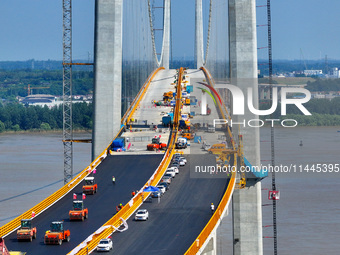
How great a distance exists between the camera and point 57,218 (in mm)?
42188

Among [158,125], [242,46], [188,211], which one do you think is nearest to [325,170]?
[158,125]

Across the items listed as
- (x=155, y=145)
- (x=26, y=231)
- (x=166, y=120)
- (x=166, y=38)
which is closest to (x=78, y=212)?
(x=26, y=231)

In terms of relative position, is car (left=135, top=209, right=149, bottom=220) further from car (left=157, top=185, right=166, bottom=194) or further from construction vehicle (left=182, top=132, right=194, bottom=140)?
construction vehicle (left=182, top=132, right=194, bottom=140)

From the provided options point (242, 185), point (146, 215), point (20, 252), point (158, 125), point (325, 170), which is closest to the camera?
point (20, 252)

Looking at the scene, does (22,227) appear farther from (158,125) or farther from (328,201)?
(328,201)

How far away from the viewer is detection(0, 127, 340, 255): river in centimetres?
6669

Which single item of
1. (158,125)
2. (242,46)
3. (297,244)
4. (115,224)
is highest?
(242,46)

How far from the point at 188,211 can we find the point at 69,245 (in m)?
9.52

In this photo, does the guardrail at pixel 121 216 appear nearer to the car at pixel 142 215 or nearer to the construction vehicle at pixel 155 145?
the car at pixel 142 215

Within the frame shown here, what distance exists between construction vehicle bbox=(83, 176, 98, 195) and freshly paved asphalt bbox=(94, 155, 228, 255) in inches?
167

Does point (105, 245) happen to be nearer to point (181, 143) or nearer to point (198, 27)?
point (181, 143)

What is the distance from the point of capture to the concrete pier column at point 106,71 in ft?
199

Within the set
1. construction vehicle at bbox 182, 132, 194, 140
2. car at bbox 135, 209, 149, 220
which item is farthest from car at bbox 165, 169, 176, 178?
construction vehicle at bbox 182, 132, 194, 140

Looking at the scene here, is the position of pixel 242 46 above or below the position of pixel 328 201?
above
